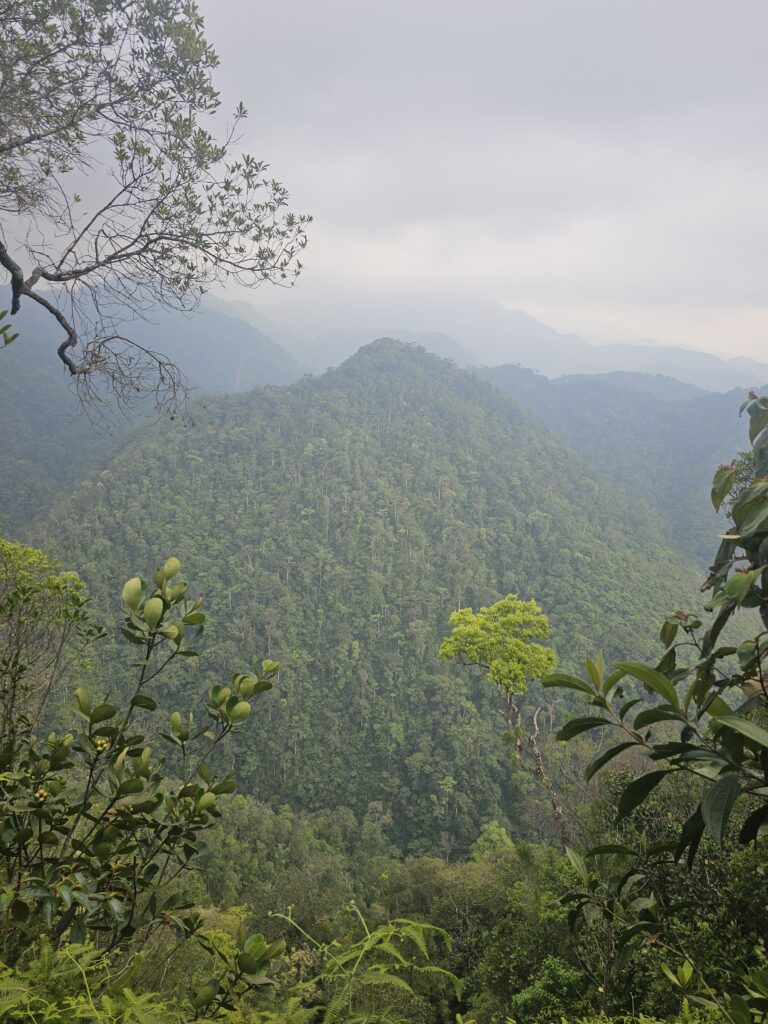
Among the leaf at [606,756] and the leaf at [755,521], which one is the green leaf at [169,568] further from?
the leaf at [755,521]

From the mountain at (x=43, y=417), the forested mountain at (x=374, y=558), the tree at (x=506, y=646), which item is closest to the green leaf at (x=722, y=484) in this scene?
the tree at (x=506, y=646)

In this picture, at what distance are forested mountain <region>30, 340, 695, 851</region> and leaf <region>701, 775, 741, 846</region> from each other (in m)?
33.4

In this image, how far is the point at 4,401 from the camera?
73.5 meters

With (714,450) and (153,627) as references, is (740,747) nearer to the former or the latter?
(153,627)

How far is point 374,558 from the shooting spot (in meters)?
50.6

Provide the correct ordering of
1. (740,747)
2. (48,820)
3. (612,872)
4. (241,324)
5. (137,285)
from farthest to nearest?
(241,324) → (612,872) → (137,285) → (48,820) → (740,747)

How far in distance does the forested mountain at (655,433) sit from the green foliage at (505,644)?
57030 mm

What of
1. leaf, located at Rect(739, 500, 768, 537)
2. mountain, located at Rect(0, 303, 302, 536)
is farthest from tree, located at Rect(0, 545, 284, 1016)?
mountain, located at Rect(0, 303, 302, 536)

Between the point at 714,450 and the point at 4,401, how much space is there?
10091cm

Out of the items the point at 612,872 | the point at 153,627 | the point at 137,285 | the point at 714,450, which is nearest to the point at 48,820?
the point at 153,627

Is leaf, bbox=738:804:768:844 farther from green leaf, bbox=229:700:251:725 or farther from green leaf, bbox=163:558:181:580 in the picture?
green leaf, bbox=163:558:181:580

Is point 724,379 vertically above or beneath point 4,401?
above

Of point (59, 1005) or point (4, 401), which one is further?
point (4, 401)

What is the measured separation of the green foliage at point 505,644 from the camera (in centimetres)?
603
